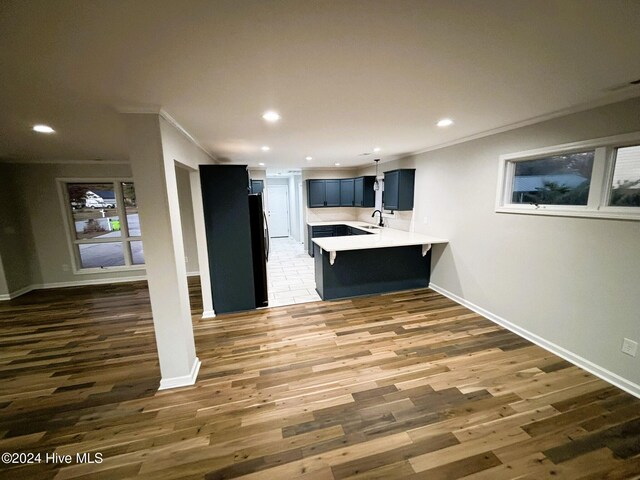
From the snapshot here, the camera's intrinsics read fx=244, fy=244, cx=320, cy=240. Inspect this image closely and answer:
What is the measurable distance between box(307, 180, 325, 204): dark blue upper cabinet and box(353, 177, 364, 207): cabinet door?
0.90m

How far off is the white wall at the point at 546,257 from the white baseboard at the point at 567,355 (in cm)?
1

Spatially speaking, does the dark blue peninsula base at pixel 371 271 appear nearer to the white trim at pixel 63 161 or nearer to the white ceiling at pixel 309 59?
the white ceiling at pixel 309 59

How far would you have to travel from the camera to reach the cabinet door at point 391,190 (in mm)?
4810

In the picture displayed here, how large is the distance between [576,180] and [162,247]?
398 cm

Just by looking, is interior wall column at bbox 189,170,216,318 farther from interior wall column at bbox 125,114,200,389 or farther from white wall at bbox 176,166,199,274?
white wall at bbox 176,166,199,274

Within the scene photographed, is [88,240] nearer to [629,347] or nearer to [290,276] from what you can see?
[290,276]

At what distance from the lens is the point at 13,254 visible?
455 centimetres

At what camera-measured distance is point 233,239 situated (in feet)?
11.4

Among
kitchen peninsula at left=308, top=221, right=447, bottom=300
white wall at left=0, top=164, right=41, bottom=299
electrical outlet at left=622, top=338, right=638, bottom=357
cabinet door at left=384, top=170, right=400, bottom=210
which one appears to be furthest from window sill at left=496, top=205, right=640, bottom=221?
white wall at left=0, top=164, right=41, bottom=299

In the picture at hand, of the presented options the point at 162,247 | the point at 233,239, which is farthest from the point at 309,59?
the point at 233,239

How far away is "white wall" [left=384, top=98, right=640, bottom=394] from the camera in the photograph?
2.09 meters

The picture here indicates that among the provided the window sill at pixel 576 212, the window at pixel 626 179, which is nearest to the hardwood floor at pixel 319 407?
the window sill at pixel 576 212

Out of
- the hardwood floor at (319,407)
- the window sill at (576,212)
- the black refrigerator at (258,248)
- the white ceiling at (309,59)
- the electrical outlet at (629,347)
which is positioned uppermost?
the white ceiling at (309,59)

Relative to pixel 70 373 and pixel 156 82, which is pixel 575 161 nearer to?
pixel 156 82
